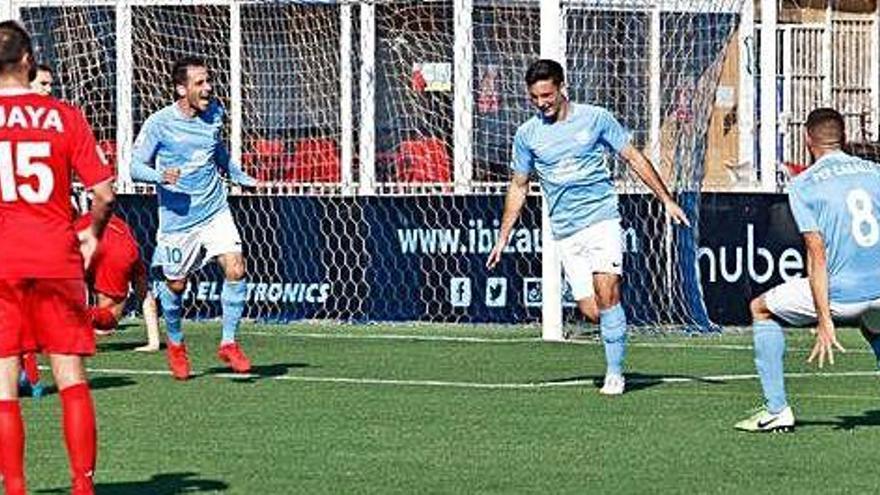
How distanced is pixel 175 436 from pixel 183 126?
16.6ft

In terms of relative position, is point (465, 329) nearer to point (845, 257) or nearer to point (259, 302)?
point (259, 302)

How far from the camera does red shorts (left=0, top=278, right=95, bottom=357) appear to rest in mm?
10836

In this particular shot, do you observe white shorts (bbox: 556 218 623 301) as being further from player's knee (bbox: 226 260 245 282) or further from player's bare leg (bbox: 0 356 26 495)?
player's bare leg (bbox: 0 356 26 495)

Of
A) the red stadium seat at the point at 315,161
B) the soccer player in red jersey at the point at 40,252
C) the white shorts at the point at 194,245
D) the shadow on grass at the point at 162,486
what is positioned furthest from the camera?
the red stadium seat at the point at 315,161

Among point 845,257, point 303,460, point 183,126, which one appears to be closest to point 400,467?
point 303,460

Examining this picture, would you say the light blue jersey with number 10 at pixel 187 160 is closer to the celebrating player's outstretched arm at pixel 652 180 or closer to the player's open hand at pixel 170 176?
the player's open hand at pixel 170 176

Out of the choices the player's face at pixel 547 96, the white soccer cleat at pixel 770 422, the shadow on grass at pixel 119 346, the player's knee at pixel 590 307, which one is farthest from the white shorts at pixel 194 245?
the white soccer cleat at pixel 770 422

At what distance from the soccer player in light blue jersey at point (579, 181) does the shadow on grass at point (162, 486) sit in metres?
5.43

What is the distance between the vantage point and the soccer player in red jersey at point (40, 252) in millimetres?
10797

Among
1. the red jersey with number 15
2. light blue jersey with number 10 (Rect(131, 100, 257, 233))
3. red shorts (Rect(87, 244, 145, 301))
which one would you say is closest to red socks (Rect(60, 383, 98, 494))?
the red jersey with number 15

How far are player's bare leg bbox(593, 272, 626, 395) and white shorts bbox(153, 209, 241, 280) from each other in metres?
2.90

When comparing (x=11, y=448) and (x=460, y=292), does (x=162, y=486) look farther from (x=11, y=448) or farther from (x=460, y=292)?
(x=460, y=292)

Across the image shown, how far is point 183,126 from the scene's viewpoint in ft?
61.5

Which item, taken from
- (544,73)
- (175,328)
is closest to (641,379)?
(544,73)
